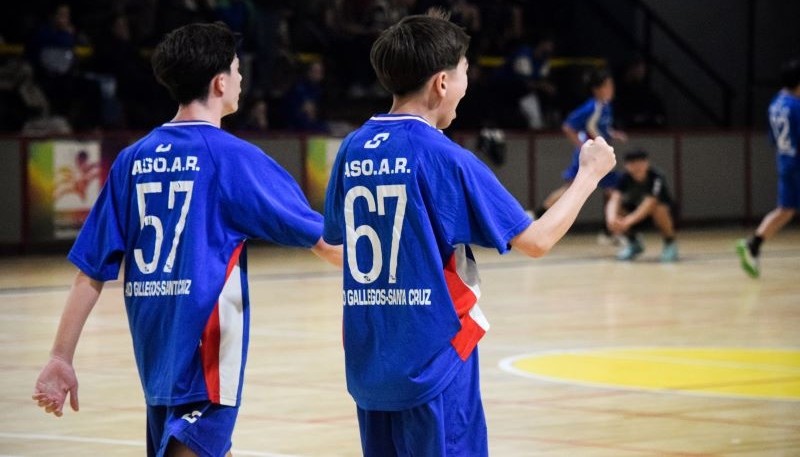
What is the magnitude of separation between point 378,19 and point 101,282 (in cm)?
1888

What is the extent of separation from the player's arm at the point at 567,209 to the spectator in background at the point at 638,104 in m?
20.5

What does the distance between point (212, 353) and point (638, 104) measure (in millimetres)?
21083

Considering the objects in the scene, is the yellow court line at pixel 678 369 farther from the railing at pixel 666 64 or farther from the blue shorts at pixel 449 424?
the railing at pixel 666 64

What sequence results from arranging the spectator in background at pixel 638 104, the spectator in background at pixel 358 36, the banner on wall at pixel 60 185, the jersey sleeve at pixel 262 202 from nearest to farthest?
the jersey sleeve at pixel 262 202 < the banner on wall at pixel 60 185 < the spectator in background at pixel 358 36 < the spectator in background at pixel 638 104

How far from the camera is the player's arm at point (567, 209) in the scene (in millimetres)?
3996

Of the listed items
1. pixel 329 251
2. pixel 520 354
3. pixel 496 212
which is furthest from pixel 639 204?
pixel 496 212

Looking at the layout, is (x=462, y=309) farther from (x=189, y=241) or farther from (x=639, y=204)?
(x=639, y=204)

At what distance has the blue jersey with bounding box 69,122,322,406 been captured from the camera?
14.0 feet

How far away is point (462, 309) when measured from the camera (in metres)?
4.05

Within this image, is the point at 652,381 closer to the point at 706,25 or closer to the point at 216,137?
the point at 216,137

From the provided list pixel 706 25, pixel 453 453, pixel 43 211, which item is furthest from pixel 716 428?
pixel 706 25

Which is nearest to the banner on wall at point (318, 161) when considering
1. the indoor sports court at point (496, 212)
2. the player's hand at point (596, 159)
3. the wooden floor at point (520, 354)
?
the indoor sports court at point (496, 212)

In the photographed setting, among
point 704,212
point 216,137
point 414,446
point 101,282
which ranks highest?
point 216,137

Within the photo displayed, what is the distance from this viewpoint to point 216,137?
171 inches
